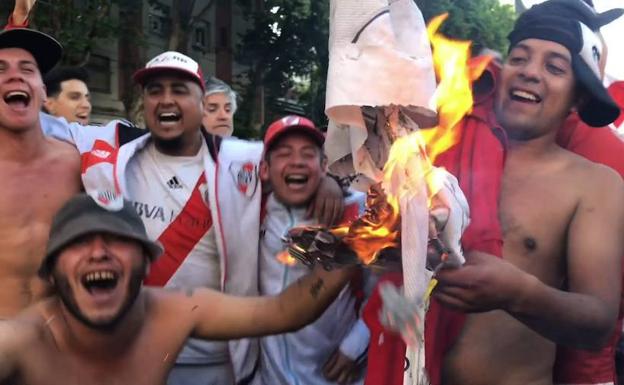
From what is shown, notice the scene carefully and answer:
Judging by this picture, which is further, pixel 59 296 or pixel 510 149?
pixel 510 149

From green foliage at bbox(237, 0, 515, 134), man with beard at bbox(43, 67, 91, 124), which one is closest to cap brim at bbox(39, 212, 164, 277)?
man with beard at bbox(43, 67, 91, 124)

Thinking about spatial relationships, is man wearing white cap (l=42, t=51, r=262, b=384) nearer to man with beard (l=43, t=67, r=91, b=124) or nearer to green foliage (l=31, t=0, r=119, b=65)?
man with beard (l=43, t=67, r=91, b=124)

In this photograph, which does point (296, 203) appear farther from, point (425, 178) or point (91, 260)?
point (425, 178)

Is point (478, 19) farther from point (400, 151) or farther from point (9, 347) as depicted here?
point (9, 347)

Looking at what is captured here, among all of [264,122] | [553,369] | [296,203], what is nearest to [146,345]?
[296,203]

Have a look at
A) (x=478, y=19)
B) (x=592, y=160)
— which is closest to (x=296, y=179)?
(x=592, y=160)

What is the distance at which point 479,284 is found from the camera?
1900 mm

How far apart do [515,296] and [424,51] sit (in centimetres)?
75

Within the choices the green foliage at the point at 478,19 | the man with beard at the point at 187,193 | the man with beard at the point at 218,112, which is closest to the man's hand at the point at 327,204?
the man with beard at the point at 187,193

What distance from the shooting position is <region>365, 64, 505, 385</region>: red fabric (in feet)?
7.73

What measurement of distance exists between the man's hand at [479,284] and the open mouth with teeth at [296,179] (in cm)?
107

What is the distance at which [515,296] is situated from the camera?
202cm

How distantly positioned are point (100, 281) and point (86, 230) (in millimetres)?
158

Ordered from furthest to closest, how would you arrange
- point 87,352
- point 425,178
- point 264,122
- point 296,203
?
point 264,122, point 296,203, point 87,352, point 425,178
